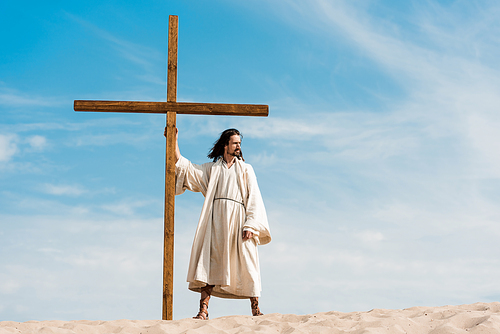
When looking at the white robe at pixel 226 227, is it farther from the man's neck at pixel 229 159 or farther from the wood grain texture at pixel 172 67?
the wood grain texture at pixel 172 67

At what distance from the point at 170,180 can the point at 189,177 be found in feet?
1.35

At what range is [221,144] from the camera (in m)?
7.10

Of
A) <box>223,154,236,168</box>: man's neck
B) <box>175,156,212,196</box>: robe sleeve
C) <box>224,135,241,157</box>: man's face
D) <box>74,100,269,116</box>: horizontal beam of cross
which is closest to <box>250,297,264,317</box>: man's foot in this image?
<box>175,156,212,196</box>: robe sleeve

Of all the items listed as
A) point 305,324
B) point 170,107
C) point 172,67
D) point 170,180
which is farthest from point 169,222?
point 305,324

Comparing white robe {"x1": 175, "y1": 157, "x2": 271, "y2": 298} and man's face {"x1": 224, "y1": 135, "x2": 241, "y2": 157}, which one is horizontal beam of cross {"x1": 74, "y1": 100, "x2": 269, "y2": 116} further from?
white robe {"x1": 175, "y1": 157, "x2": 271, "y2": 298}

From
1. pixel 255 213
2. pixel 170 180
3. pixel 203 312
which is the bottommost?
pixel 203 312

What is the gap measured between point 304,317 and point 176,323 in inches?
55.7

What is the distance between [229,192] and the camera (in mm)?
6715

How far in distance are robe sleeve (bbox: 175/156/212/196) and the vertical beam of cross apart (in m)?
0.29

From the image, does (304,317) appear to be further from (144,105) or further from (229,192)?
(144,105)

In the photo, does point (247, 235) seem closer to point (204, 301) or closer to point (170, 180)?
point (204, 301)

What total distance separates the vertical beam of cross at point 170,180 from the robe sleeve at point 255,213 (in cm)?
95

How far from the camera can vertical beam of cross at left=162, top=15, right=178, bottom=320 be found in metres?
6.17

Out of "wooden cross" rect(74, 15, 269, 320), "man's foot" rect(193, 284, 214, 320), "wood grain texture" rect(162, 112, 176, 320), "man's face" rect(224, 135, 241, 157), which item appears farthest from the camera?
"man's face" rect(224, 135, 241, 157)
